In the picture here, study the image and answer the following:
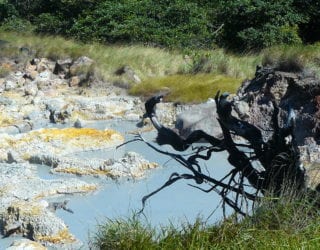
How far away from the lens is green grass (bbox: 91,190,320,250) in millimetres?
4727

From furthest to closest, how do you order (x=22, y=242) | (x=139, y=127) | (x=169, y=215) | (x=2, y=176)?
1. (x=139, y=127)
2. (x=2, y=176)
3. (x=169, y=215)
4. (x=22, y=242)

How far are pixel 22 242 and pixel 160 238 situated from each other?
159 cm

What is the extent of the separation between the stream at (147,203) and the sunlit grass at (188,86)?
4.29m

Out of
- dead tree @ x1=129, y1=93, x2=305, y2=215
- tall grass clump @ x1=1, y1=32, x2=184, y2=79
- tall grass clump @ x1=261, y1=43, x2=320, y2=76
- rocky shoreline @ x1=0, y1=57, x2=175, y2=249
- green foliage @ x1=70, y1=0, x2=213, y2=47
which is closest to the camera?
dead tree @ x1=129, y1=93, x2=305, y2=215

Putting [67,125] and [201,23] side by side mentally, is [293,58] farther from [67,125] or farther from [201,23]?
[201,23]

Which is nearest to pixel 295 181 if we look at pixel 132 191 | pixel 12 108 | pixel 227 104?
pixel 227 104

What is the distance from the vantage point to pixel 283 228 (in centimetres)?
495

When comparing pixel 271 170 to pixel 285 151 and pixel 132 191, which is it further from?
pixel 132 191

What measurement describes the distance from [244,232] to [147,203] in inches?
103

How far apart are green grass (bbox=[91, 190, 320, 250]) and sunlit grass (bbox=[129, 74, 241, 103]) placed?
846 cm

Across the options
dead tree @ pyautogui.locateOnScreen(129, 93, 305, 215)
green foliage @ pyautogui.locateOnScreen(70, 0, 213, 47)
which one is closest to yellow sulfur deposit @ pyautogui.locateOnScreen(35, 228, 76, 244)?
dead tree @ pyautogui.locateOnScreen(129, 93, 305, 215)

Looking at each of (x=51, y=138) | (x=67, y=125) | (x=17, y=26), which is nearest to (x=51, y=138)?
(x=51, y=138)

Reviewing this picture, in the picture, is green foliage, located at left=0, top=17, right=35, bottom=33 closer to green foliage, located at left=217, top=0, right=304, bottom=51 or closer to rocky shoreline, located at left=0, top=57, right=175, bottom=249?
rocky shoreline, located at left=0, top=57, right=175, bottom=249

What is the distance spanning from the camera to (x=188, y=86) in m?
15.0
